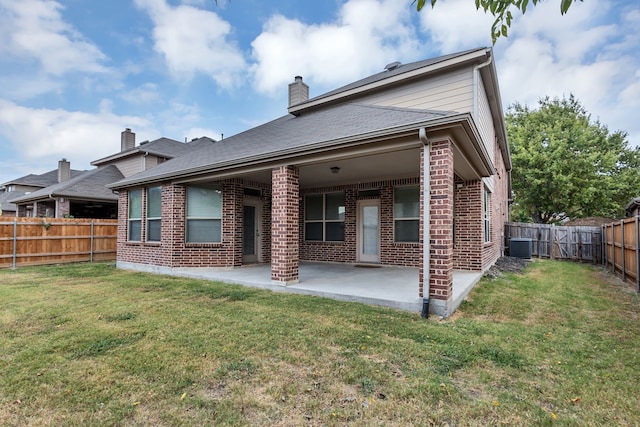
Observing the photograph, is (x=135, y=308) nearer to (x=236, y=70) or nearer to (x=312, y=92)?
(x=312, y=92)

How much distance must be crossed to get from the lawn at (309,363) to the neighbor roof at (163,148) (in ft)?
43.1

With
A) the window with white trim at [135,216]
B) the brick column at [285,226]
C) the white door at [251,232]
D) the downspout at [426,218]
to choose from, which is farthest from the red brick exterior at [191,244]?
the downspout at [426,218]

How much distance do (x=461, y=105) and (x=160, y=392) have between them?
328 inches

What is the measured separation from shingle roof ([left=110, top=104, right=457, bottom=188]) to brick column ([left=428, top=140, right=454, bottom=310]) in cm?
61

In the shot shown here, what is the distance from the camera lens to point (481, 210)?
834cm

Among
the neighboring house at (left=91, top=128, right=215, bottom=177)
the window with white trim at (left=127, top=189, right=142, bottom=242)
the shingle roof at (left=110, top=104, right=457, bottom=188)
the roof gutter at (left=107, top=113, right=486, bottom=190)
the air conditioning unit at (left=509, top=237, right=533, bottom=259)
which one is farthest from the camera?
the neighboring house at (left=91, top=128, right=215, bottom=177)

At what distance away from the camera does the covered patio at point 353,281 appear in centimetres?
527

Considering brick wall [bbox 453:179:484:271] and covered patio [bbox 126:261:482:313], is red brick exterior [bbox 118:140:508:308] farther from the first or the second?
covered patio [bbox 126:261:482:313]

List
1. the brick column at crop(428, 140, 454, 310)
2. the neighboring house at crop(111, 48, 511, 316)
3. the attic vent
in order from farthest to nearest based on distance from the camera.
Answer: the attic vent → the neighboring house at crop(111, 48, 511, 316) → the brick column at crop(428, 140, 454, 310)

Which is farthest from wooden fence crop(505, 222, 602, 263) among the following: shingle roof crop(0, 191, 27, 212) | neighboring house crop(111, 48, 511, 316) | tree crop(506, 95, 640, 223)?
shingle roof crop(0, 191, 27, 212)

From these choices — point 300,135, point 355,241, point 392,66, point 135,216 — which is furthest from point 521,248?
point 135,216

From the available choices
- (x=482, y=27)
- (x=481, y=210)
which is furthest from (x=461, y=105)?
(x=482, y=27)

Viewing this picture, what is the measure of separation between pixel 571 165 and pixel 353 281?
78.8ft

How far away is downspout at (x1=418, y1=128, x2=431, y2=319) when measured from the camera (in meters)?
4.58
